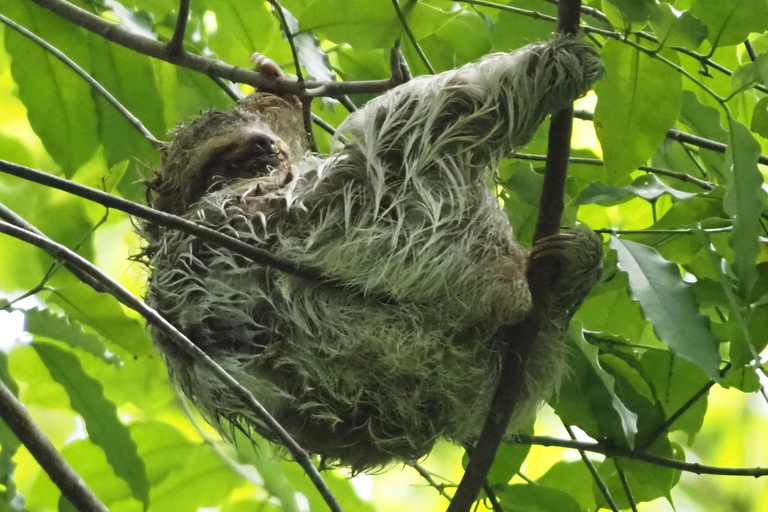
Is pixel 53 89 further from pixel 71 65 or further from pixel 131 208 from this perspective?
pixel 131 208

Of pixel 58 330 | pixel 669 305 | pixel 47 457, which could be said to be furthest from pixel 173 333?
pixel 669 305

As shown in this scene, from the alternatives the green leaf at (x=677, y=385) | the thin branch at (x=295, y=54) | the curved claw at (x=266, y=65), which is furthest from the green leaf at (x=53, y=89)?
the green leaf at (x=677, y=385)

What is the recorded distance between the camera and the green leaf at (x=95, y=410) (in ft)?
6.45

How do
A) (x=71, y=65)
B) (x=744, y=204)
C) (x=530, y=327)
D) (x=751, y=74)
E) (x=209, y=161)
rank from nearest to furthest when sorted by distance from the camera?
(x=744, y=204) → (x=751, y=74) → (x=530, y=327) → (x=71, y=65) → (x=209, y=161)

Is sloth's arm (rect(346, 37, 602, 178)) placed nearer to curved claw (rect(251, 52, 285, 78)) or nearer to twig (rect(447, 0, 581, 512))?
twig (rect(447, 0, 581, 512))

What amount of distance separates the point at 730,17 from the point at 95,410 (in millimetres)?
1665

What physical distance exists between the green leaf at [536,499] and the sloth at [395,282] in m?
0.16

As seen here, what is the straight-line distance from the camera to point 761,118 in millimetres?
1621

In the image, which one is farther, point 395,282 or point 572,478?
point 572,478

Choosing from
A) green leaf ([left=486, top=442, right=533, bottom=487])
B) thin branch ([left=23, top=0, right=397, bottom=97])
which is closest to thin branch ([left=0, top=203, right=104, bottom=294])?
thin branch ([left=23, top=0, right=397, bottom=97])

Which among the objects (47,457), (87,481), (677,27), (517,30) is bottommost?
(47,457)

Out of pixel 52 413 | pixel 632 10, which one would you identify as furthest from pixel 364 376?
pixel 52 413

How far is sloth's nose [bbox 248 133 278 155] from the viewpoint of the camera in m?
2.39

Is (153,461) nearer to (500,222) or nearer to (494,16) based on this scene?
(500,222)
